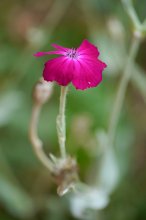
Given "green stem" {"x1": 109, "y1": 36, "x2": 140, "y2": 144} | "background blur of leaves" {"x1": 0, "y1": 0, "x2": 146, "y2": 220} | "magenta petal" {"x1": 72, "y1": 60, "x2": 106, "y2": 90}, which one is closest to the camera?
"magenta petal" {"x1": 72, "y1": 60, "x2": 106, "y2": 90}

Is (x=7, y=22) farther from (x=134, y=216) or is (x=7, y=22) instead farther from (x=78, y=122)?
(x=134, y=216)

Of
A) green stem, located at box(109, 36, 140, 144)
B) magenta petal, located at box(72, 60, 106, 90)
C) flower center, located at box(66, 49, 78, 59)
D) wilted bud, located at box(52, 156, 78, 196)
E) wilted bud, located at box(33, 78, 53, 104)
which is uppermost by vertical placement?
green stem, located at box(109, 36, 140, 144)

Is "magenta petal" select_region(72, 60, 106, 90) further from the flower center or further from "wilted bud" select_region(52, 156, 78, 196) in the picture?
"wilted bud" select_region(52, 156, 78, 196)

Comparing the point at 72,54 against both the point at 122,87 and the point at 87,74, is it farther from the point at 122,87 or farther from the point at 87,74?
the point at 122,87

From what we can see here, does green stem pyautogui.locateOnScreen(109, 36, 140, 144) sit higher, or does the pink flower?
green stem pyautogui.locateOnScreen(109, 36, 140, 144)

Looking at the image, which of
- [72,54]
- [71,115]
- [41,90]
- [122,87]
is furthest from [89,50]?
[71,115]

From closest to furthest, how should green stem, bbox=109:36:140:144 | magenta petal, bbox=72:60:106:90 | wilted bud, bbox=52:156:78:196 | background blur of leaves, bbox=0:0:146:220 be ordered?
magenta petal, bbox=72:60:106:90 < wilted bud, bbox=52:156:78:196 < green stem, bbox=109:36:140:144 < background blur of leaves, bbox=0:0:146:220

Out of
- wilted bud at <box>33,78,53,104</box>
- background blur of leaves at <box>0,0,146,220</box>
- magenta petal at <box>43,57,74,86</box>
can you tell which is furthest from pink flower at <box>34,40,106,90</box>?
background blur of leaves at <box>0,0,146,220</box>
